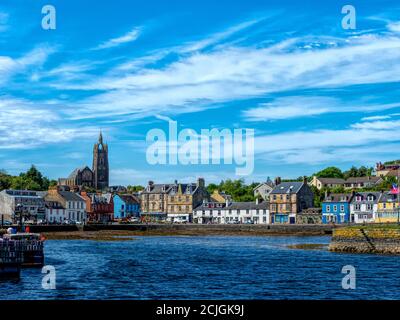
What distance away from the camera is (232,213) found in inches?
6467

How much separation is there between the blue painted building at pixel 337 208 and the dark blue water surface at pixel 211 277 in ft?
262

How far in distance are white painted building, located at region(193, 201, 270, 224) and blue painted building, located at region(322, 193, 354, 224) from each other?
58.0ft

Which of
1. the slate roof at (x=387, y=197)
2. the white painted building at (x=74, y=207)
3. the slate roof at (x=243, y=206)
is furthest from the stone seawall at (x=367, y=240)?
the white painted building at (x=74, y=207)

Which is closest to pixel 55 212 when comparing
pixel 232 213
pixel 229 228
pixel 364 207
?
pixel 232 213

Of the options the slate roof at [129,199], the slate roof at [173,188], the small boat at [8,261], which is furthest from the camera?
the slate roof at [129,199]

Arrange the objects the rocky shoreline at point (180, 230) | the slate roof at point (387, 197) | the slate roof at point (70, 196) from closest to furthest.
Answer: the rocky shoreline at point (180, 230) → the slate roof at point (387, 197) → the slate roof at point (70, 196)

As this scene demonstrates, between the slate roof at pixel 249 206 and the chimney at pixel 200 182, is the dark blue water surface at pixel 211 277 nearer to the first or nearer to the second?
the slate roof at pixel 249 206

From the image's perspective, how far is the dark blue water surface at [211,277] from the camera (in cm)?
3766

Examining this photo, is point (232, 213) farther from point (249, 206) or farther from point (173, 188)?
point (173, 188)

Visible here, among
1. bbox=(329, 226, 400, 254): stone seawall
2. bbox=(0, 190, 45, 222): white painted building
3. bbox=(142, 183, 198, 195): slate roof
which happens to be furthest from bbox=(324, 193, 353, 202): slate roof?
bbox=(329, 226, 400, 254): stone seawall

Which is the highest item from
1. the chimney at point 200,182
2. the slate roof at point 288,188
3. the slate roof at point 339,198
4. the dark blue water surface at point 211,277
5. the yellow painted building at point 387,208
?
the chimney at point 200,182
